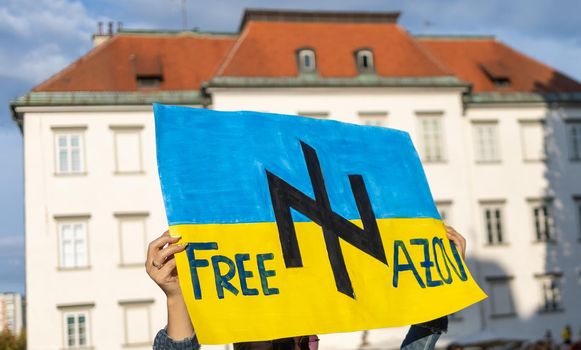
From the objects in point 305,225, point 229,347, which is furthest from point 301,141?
point 229,347

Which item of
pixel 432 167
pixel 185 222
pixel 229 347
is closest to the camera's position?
pixel 185 222

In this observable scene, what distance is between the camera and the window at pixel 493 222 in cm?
3809

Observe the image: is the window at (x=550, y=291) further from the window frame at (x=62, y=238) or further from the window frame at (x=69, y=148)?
the window frame at (x=69, y=148)

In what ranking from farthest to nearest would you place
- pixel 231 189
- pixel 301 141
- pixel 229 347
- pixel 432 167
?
1. pixel 432 167
2. pixel 229 347
3. pixel 301 141
4. pixel 231 189

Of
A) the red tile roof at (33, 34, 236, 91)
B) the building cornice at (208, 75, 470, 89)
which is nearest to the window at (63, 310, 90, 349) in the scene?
the red tile roof at (33, 34, 236, 91)

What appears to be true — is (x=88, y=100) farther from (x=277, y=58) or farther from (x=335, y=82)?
(x=335, y=82)

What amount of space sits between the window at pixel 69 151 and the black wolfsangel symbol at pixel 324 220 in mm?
31263

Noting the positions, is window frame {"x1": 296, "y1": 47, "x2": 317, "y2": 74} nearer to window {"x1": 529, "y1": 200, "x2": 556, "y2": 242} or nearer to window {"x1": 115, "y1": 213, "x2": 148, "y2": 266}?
window {"x1": 115, "y1": 213, "x2": 148, "y2": 266}

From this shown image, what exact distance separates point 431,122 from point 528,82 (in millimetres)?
6051

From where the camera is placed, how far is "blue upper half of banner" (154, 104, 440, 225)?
390cm

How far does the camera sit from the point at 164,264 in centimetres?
361

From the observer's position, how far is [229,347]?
33.1 metres

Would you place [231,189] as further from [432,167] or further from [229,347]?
[432,167]

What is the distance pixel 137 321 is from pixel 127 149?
256 inches
